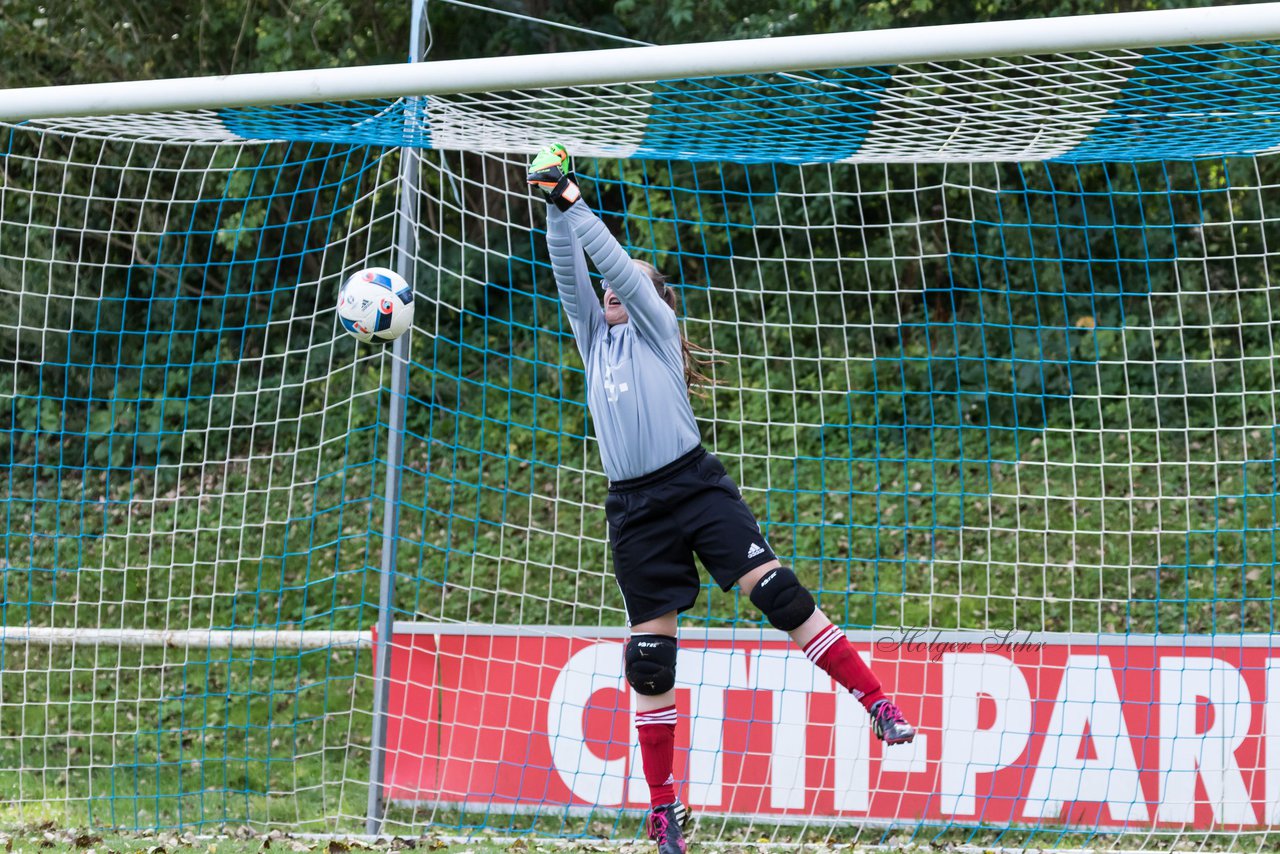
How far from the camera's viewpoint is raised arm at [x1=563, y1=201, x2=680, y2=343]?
3.71 m

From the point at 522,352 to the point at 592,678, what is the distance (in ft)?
15.5

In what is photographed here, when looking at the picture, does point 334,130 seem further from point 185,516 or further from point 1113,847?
point 185,516

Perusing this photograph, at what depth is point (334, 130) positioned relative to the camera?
531cm

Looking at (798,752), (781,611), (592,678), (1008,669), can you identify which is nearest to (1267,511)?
(1008,669)

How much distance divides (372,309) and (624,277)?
42.7 inches

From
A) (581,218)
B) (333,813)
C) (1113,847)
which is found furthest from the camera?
(333,813)

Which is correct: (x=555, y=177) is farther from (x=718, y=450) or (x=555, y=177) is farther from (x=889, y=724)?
(x=718, y=450)

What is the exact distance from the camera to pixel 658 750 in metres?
3.92

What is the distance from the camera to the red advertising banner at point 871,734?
16.9 feet

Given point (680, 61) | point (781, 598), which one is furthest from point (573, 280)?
point (781, 598)

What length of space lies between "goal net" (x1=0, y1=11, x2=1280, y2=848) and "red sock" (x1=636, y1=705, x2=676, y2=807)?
148 cm
